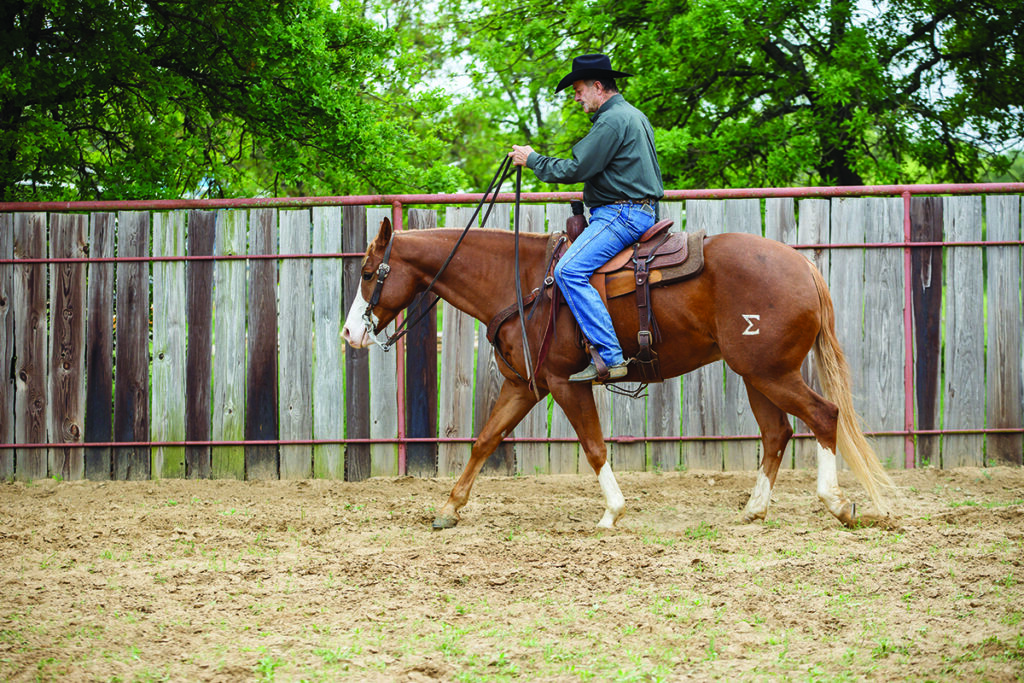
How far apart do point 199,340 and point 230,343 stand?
0.27 metres

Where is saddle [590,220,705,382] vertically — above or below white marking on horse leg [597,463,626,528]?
above

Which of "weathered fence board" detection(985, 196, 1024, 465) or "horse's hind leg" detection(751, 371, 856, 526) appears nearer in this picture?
"horse's hind leg" detection(751, 371, 856, 526)

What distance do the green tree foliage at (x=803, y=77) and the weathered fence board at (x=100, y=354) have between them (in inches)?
251

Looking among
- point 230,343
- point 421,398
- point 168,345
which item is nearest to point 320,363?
point 230,343

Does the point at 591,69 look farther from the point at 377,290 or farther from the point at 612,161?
the point at 377,290

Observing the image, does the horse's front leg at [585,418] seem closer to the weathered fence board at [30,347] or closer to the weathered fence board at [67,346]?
the weathered fence board at [67,346]

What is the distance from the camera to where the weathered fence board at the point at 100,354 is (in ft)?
23.7

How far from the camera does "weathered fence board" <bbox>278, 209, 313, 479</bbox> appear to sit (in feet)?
23.7

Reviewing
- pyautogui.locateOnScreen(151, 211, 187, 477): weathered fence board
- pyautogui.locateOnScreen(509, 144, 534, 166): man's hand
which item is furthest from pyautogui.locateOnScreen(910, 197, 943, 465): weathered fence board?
pyautogui.locateOnScreen(151, 211, 187, 477): weathered fence board

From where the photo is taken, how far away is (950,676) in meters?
3.07

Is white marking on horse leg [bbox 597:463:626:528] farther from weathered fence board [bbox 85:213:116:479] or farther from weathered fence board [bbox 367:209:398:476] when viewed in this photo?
weathered fence board [bbox 85:213:116:479]

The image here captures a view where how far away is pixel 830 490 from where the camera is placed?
5223 mm

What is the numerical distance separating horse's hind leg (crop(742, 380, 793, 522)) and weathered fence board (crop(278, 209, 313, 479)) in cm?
364

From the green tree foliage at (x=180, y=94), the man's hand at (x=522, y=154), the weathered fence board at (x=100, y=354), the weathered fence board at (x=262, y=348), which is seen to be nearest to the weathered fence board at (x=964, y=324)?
the man's hand at (x=522, y=154)
